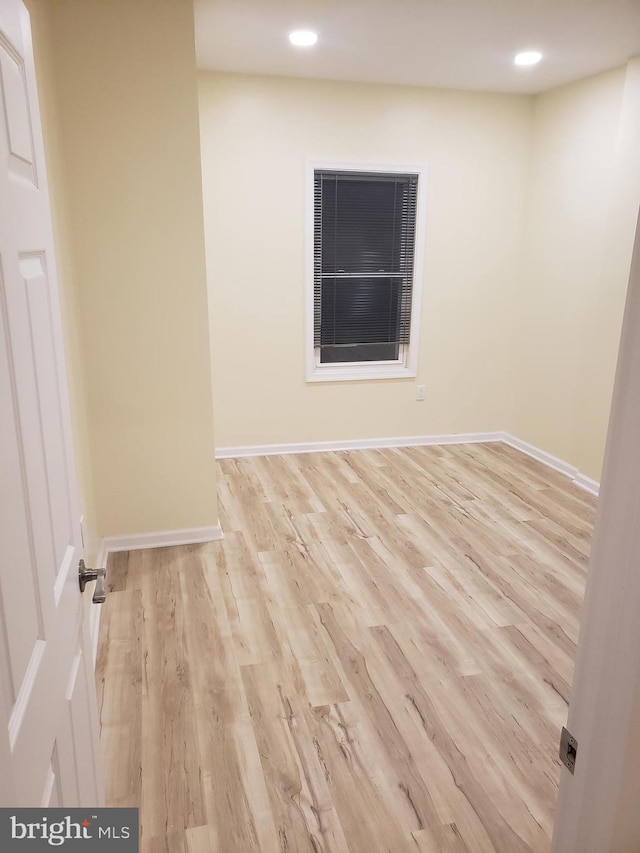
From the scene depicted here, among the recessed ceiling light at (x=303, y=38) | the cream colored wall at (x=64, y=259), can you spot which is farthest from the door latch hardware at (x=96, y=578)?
the recessed ceiling light at (x=303, y=38)

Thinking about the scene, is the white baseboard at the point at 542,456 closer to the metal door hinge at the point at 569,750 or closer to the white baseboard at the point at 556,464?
the white baseboard at the point at 556,464

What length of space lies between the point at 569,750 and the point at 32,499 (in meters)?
0.89

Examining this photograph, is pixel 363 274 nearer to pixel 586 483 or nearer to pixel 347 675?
pixel 586 483

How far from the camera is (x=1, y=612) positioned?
0.76 m

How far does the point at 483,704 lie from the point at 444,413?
3162 mm

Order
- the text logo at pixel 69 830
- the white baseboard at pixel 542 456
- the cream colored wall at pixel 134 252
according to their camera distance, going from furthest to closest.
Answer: the white baseboard at pixel 542 456
the cream colored wall at pixel 134 252
the text logo at pixel 69 830

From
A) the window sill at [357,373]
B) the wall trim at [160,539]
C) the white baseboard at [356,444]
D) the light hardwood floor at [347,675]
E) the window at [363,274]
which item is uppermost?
the window at [363,274]

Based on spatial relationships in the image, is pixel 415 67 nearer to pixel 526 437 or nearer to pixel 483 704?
pixel 526 437

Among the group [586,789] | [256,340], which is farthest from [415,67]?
[586,789]

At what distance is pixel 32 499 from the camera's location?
95cm

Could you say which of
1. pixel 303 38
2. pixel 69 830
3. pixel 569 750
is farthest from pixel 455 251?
pixel 69 830

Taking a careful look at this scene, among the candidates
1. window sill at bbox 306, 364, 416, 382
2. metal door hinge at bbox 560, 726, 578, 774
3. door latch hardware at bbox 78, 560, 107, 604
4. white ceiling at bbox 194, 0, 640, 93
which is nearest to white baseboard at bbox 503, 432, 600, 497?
window sill at bbox 306, 364, 416, 382

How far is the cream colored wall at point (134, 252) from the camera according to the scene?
2.75 meters

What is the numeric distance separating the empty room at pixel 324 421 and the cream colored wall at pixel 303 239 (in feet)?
0.08
